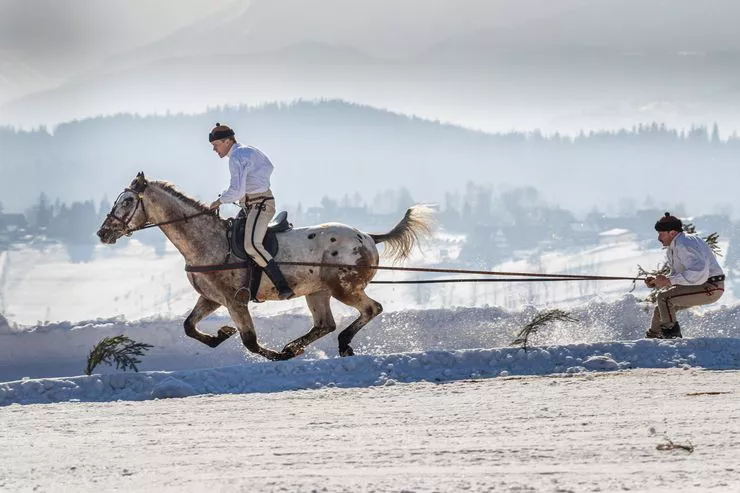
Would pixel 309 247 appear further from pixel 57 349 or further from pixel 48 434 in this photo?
pixel 57 349

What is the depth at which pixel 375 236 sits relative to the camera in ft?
59.4

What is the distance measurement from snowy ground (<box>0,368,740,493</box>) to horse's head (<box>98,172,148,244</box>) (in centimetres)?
387

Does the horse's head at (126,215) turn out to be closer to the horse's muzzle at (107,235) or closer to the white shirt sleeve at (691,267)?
the horse's muzzle at (107,235)

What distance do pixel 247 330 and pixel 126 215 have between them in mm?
2107

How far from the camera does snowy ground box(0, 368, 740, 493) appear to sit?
8570 mm

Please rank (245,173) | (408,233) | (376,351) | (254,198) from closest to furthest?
(245,173)
(254,198)
(408,233)
(376,351)

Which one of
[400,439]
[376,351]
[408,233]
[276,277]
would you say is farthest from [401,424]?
[376,351]

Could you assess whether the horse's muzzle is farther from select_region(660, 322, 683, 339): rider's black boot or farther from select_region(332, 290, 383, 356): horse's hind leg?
select_region(660, 322, 683, 339): rider's black boot

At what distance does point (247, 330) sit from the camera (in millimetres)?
16844

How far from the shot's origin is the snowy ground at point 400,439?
857 cm

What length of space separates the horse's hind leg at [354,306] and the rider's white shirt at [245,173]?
1.79 meters

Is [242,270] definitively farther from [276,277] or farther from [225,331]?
[225,331]

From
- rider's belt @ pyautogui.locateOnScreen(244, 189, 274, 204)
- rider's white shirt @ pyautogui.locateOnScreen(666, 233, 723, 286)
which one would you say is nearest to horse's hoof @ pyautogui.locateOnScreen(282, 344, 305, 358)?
rider's belt @ pyautogui.locateOnScreen(244, 189, 274, 204)

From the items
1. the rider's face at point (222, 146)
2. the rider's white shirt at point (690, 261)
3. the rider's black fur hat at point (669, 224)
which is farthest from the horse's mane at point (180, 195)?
the rider's white shirt at point (690, 261)
